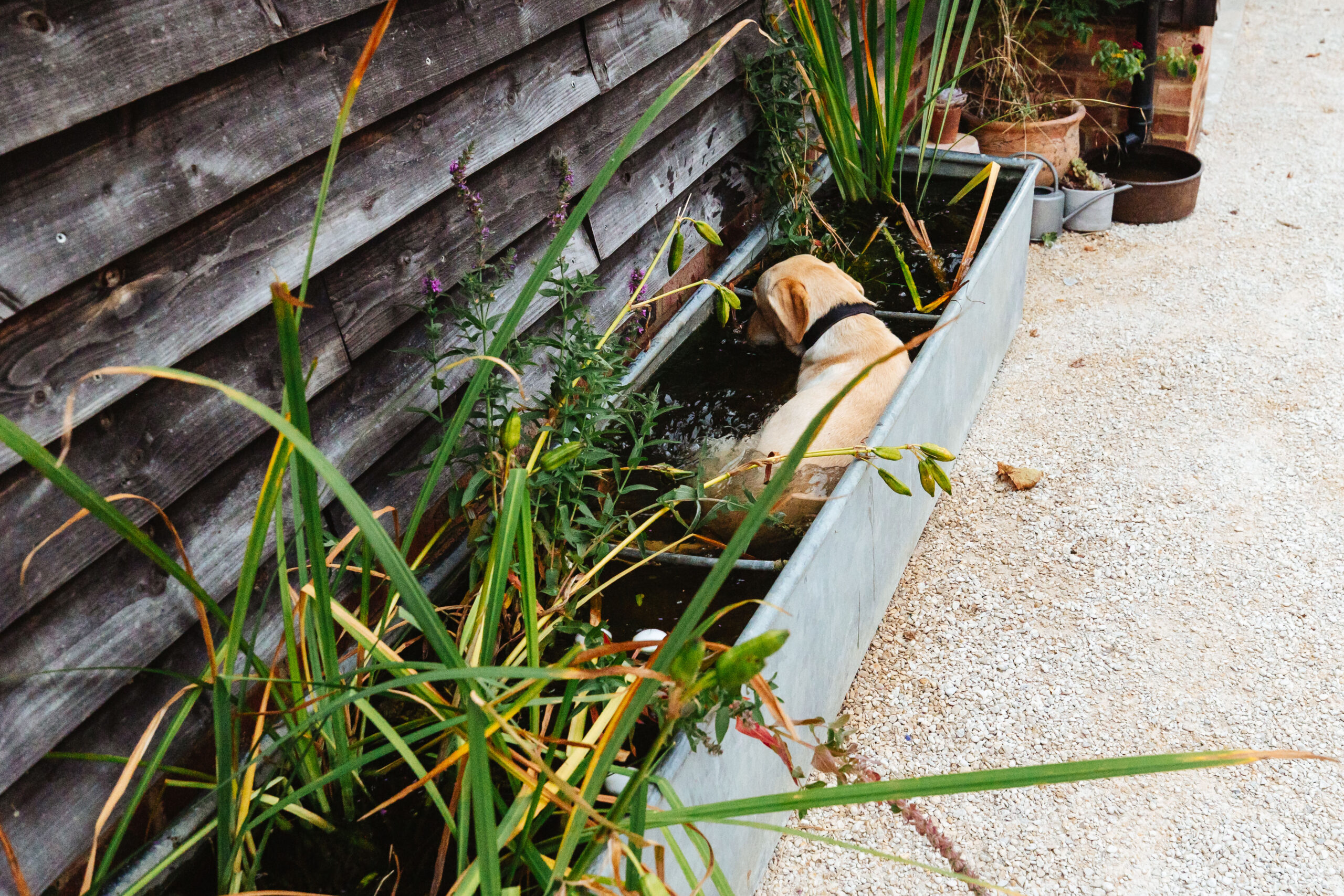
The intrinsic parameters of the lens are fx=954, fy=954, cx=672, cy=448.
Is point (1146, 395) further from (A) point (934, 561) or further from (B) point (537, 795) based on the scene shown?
(B) point (537, 795)

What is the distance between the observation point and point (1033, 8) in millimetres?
4730

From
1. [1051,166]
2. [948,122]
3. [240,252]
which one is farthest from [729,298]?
[948,122]

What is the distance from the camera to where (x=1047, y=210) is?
4324 millimetres

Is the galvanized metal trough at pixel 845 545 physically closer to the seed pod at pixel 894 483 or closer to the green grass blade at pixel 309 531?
the seed pod at pixel 894 483

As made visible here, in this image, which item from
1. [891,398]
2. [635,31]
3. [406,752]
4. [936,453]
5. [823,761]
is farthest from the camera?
[635,31]

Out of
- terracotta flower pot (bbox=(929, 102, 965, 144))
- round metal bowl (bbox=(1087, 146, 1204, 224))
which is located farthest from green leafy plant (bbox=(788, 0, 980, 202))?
round metal bowl (bbox=(1087, 146, 1204, 224))

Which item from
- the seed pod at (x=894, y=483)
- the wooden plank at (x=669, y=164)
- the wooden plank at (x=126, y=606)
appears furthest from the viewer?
the wooden plank at (x=669, y=164)

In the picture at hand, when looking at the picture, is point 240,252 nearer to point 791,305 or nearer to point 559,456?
point 559,456

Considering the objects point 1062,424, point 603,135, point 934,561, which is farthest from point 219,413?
point 1062,424

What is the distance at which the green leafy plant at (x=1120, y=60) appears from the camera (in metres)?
4.43

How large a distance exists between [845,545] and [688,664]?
4.08ft

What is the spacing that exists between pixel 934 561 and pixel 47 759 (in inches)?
85.5

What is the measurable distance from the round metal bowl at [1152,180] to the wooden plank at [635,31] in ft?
8.43

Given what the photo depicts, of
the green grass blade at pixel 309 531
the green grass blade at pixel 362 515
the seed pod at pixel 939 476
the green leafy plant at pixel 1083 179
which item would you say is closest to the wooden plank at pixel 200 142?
the green grass blade at pixel 309 531
